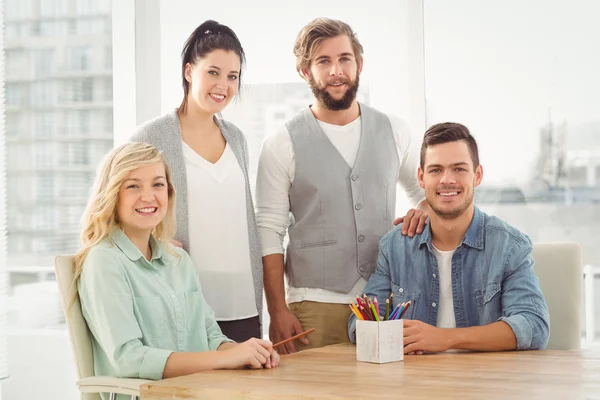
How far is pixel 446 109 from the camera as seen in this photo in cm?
365

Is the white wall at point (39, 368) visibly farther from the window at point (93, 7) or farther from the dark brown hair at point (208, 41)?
the dark brown hair at point (208, 41)

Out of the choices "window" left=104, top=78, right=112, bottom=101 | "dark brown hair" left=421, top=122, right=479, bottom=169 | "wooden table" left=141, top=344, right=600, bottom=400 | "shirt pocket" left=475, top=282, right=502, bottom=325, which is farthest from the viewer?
"window" left=104, top=78, right=112, bottom=101

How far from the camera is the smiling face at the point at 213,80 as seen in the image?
250 centimetres

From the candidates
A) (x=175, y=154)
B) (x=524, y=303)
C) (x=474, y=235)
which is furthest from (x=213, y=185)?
(x=524, y=303)

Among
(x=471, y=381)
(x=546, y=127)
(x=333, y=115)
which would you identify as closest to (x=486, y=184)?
(x=546, y=127)

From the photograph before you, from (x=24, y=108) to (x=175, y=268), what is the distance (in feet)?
7.92

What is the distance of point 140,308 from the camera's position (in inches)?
79.1

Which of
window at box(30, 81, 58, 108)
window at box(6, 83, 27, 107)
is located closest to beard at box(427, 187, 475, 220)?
window at box(30, 81, 58, 108)

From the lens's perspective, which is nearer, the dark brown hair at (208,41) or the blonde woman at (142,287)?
the blonde woman at (142,287)

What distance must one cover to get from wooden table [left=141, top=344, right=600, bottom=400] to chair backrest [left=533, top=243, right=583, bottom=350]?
44 cm

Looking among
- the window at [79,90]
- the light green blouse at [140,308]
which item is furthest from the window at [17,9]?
the light green blouse at [140,308]

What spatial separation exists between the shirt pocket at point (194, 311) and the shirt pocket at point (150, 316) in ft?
0.32

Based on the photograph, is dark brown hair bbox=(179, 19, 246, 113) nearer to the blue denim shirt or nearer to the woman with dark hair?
the woman with dark hair

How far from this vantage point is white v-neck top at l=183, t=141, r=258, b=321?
249cm
